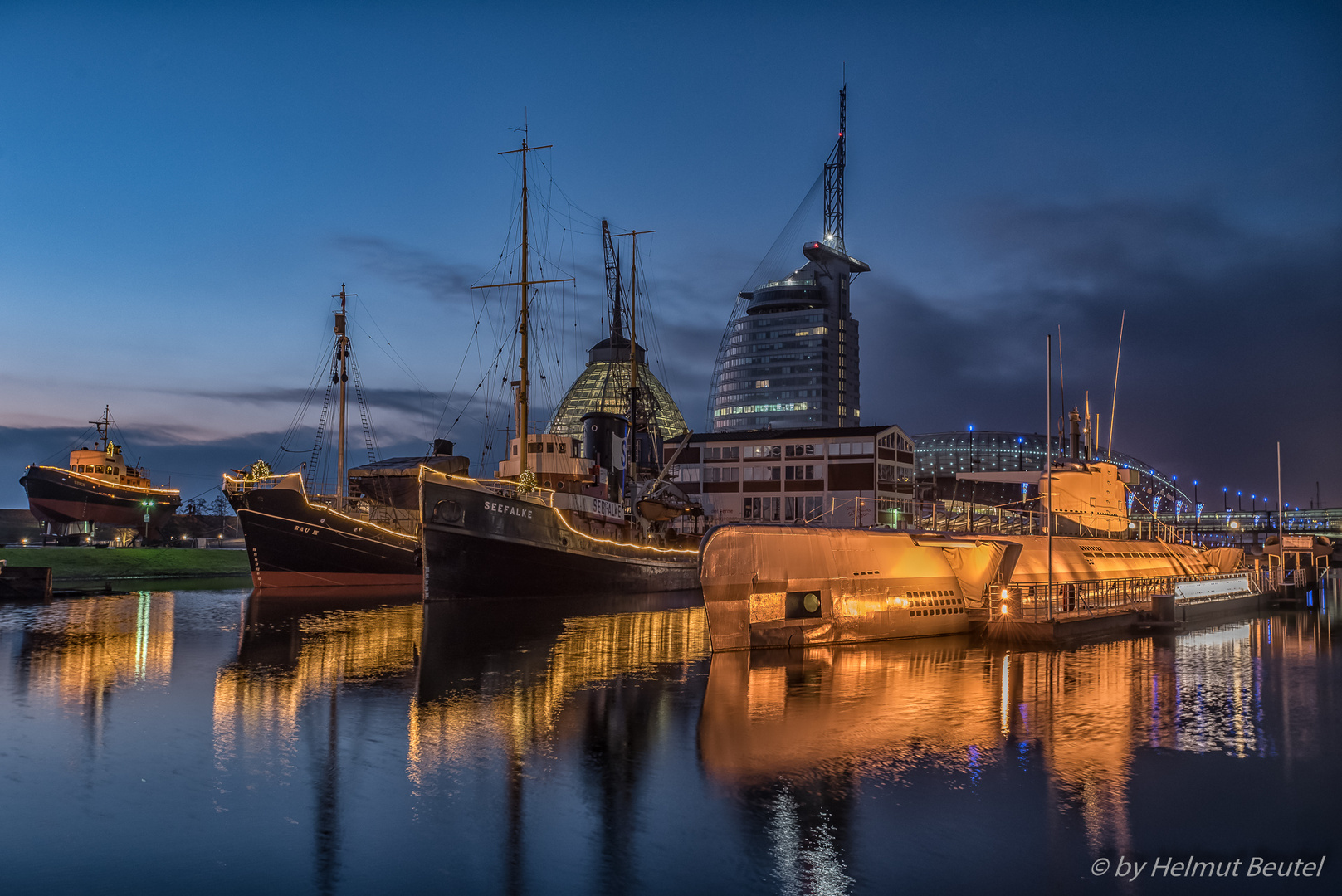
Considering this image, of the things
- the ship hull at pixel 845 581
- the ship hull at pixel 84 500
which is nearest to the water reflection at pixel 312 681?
the ship hull at pixel 845 581

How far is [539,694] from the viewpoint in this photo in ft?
64.0

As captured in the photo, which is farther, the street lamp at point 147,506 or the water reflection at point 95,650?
the street lamp at point 147,506

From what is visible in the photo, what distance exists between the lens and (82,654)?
24.7m

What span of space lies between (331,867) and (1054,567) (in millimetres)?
32785

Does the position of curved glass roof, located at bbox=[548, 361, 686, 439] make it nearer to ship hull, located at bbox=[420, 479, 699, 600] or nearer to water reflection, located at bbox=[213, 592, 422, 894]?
ship hull, located at bbox=[420, 479, 699, 600]

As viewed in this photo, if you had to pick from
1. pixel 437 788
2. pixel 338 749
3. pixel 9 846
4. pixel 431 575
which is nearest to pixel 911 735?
pixel 437 788

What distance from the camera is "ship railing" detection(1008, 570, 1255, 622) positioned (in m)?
30.5

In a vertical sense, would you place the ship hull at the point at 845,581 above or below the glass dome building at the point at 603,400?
below

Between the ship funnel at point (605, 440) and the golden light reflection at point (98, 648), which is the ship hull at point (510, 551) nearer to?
the golden light reflection at point (98, 648)

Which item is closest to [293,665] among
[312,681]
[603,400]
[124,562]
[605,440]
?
[312,681]

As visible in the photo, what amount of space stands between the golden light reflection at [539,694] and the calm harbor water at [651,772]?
0.12 meters

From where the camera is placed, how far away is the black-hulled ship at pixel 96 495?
79.6 metres

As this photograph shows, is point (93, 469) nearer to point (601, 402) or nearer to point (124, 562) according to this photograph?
point (124, 562)

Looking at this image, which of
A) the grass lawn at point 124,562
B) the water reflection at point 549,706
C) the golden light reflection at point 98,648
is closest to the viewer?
the water reflection at point 549,706
